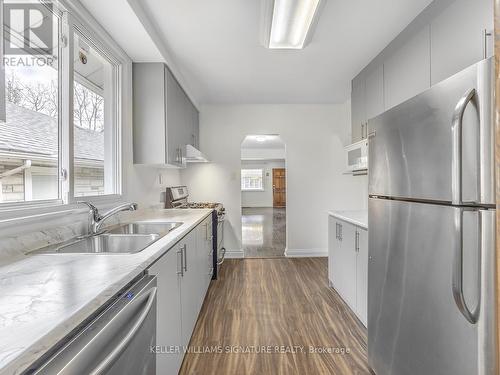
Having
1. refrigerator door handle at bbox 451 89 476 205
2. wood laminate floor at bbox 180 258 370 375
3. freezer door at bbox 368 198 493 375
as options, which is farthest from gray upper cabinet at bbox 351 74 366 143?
refrigerator door handle at bbox 451 89 476 205

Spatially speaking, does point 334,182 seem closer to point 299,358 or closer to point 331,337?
point 331,337

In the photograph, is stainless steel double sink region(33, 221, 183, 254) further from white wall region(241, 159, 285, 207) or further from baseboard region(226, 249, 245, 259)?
white wall region(241, 159, 285, 207)

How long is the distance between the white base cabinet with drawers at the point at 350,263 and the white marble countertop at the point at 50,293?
1.61 metres

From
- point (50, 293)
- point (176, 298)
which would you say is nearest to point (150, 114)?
point (176, 298)

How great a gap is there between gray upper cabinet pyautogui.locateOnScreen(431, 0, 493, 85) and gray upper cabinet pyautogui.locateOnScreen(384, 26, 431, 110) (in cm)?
7

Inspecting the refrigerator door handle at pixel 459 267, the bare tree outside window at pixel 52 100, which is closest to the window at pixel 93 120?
the bare tree outside window at pixel 52 100

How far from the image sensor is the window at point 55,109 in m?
1.26

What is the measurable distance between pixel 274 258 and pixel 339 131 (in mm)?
2303

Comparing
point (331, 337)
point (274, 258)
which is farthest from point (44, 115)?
point (274, 258)

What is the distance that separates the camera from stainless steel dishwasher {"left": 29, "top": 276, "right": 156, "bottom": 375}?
0.60 metres

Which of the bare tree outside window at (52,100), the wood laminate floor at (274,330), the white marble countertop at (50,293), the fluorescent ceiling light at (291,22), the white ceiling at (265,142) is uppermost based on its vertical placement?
the white ceiling at (265,142)

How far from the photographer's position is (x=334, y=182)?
13.9 ft

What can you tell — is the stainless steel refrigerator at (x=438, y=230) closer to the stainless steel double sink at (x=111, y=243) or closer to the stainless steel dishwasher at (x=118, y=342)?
the stainless steel dishwasher at (x=118, y=342)

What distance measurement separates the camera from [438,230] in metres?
1.05
